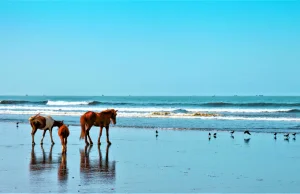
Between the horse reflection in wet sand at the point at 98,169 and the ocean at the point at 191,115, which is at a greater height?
the ocean at the point at 191,115

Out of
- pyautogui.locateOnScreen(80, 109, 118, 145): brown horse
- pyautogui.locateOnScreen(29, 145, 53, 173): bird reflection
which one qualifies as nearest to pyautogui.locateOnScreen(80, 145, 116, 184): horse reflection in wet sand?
pyautogui.locateOnScreen(29, 145, 53, 173): bird reflection

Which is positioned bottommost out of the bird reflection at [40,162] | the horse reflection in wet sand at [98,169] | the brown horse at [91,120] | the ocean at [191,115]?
the horse reflection in wet sand at [98,169]

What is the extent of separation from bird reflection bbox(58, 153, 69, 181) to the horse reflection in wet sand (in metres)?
0.40

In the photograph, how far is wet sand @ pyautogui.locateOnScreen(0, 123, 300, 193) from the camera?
969 centimetres

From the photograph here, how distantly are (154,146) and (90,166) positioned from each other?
4572mm

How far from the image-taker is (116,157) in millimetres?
13867

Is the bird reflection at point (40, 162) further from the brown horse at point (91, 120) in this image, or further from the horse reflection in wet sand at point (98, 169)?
the brown horse at point (91, 120)

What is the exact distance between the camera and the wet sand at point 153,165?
969cm

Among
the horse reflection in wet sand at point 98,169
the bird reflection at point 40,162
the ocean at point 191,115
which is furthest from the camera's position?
the ocean at point 191,115

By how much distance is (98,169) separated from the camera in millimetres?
11680

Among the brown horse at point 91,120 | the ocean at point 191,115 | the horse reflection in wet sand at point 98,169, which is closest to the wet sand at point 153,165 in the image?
the horse reflection in wet sand at point 98,169

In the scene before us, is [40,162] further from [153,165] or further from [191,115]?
[191,115]

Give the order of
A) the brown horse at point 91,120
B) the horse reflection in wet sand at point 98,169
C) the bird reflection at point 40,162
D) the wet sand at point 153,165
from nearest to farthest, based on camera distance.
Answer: the wet sand at point 153,165, the horse reflection in wet sand at point 98,169, the bird reflection at point 40,162, the brown horse at point 91,120

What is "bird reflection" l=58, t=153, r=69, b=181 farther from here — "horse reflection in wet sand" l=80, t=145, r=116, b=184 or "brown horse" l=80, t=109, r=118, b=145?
"brown horse" l=80, t=109, r=118, b=145
